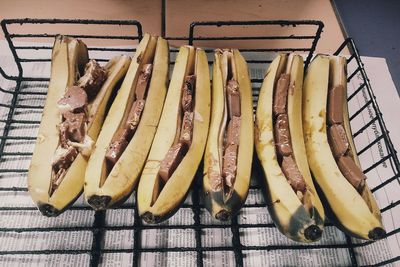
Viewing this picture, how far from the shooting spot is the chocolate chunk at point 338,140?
25.6 inches

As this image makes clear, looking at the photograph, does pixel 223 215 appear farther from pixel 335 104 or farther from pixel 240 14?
pixel 240 14

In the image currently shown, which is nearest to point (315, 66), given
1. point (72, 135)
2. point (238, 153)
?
point (238, 153)

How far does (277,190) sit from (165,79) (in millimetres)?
294

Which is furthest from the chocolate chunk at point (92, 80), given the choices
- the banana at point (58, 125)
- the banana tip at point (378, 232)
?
the banana tip at point (378, 232)

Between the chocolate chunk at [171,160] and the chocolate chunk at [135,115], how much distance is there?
0.27ft

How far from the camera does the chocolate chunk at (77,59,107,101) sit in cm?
69

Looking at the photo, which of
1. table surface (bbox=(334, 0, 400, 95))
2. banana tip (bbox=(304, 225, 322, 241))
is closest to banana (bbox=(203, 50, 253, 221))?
banana tip (bbox=(304, 225, 322, 241))

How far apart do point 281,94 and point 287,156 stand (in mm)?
131

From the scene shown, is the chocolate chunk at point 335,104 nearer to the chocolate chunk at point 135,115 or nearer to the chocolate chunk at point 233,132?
the chocolate chunk at point 233,132

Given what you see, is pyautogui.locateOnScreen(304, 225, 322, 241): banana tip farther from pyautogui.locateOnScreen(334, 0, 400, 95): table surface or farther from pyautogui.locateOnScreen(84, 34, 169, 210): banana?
pyautogui.locateOnScreen(334, 0, 400, 95): table surface

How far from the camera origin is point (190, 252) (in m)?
0.68

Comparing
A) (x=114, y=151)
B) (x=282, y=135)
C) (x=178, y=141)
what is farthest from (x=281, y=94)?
(x=114, y=151)

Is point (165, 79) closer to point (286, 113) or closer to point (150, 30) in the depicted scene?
point (286, 113)

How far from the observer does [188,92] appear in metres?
0.70
